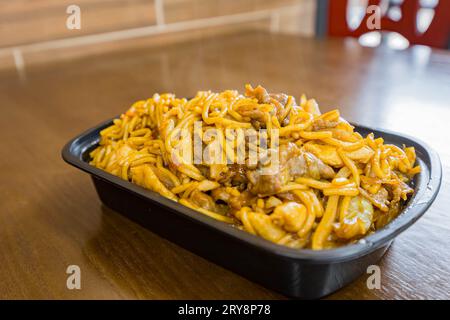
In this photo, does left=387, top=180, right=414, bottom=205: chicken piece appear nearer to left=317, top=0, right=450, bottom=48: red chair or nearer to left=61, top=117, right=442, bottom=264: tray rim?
left=61, top=117, right=442, bottom=264: tray rim

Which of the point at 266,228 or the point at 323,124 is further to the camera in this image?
the point at 323,124

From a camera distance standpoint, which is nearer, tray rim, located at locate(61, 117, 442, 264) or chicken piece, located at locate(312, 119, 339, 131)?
tray rim, located at locate(61, 117, 442, 264)

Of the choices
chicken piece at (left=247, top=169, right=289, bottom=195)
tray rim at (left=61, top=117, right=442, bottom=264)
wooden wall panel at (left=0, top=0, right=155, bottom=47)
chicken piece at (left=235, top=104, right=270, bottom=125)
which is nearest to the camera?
tray rim at (left=61, top=117, right=442, bottom=264)

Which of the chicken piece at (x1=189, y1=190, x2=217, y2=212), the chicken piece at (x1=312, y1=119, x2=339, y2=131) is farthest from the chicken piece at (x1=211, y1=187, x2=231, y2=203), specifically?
the chicken piece at (x1=312, y1=119, x2=339, y2=131)

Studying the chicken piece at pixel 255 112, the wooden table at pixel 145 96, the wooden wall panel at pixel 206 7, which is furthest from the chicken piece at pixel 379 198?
the wooden wall panel at pixel 206 7

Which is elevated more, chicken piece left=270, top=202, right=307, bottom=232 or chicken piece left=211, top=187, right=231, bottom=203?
chicken piece left=270, top=202, right=307, bottom=232

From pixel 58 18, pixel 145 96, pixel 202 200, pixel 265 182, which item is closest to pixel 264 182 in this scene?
pixel 265 182

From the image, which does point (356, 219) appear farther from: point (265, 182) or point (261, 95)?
point (261, 95)
